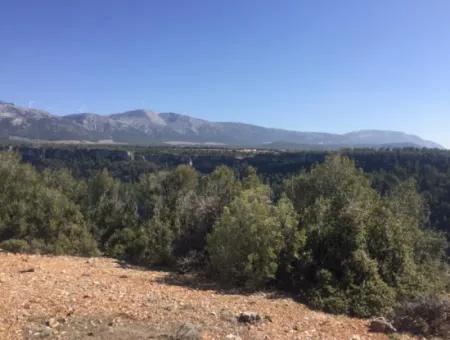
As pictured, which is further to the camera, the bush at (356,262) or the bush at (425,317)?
the bush at (356,262)

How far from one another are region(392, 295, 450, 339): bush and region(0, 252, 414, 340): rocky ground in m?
0.78

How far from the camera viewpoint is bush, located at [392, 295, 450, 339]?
9480mm

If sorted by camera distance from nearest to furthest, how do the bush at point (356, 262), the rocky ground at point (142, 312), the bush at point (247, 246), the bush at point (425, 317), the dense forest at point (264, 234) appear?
the rocky ground at point (142, 312) → the bush at point (425, 317) → the bush at point (356, 262) → the dense forest at point (264, 234) → the bush at point (247, 246)

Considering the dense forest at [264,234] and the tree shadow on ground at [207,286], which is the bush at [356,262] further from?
the tree shadow on ground at [207,286]

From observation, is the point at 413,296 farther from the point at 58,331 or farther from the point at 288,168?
the point at 288,168

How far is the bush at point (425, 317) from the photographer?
9.48 metres

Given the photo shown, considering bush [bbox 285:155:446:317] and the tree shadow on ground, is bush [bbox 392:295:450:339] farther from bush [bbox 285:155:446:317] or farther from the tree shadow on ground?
the tree shadow on ground

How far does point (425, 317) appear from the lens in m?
9.77

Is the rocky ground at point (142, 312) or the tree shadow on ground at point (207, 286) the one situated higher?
the rocky ground at point (142, 312)

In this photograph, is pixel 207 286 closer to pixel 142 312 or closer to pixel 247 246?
pixel 247 246

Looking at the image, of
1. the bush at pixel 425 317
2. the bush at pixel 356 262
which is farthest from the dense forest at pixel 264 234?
the bush at pixel 425 317

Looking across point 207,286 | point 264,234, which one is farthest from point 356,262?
point 207,286

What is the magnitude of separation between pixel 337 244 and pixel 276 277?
1.92 metres

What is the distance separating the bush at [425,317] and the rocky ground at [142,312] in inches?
30.8
